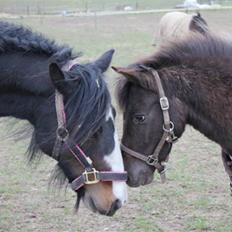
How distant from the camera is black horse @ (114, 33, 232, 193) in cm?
352

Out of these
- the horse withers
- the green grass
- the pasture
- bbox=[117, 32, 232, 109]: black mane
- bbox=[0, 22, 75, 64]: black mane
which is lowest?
the green grass

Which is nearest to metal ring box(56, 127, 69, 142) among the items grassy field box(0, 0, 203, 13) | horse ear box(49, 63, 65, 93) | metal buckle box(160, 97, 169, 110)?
horse ear box(49, 63, 65, 93)

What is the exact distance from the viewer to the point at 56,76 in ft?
9.94

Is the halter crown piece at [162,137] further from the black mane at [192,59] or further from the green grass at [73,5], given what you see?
the green grass at [73,5]

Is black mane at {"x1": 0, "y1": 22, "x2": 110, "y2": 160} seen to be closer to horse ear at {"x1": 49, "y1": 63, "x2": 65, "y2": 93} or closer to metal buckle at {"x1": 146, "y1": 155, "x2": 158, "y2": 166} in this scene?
horse ear at {"x1": 49, "y1": 63, "x2": 65, "y2": 93}

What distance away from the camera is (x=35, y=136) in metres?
3.24

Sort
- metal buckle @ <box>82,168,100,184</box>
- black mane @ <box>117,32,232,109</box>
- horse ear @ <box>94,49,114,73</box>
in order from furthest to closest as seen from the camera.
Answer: black mane @ <box>117,32,232,109</box> < horse ear @ <box>94,49,114,73</box> < metal buckle @ <box>82,168,100,184</box>

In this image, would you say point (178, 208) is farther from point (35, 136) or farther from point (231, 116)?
point (35, 136)

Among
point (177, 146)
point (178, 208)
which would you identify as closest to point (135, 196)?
point (178, 208)

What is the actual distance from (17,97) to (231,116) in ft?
4.83

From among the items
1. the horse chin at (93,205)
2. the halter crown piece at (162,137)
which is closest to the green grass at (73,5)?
the halter crown piece at (162,137)

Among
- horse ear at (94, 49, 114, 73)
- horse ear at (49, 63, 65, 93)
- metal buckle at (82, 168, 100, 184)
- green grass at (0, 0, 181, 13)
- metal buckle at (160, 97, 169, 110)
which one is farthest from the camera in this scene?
green grass at (0, 0, 181, 13)

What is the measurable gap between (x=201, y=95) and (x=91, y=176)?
987 millimetres

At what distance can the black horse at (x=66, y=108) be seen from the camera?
10.1 ft
